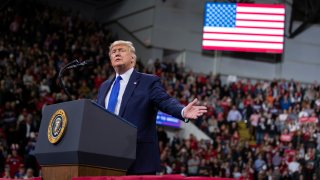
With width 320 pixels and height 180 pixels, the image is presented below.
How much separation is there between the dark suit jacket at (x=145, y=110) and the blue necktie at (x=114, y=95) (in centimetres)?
6

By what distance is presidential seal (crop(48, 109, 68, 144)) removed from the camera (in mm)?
3111

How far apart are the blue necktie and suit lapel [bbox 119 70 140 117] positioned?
0.06 m

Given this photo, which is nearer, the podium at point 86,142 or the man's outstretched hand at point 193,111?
the podium at point 86,142

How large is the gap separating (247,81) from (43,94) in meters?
10.4

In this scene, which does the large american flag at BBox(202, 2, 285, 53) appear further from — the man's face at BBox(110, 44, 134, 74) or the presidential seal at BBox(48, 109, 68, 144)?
A: the presidential seal at BBox(48, 109, 68, 144)

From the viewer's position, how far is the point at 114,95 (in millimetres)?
3594

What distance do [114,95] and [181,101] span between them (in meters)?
14.3

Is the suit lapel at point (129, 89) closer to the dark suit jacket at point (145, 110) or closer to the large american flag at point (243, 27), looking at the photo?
the dark suit jacket at point (145, 110)

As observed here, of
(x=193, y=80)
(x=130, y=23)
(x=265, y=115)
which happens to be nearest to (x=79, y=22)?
(x=130, y=23)

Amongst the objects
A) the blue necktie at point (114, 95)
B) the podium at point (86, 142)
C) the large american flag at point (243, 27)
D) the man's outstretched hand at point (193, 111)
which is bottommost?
the podium at point (86, 142)

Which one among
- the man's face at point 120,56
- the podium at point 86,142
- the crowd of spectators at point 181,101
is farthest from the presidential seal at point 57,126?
the crowd of spectators at point 181,101

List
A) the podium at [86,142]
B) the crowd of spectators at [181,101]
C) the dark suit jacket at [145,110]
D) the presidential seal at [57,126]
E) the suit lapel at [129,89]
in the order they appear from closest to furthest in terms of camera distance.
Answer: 1. the podium at [86,142]
2. the presidential seal at [57,126]
3. the dark suit jacket at [145,110]
4. the suit lapel at [129,89]
5. the crowd of spectators at [181,101]

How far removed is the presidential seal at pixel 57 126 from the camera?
10.2 ft

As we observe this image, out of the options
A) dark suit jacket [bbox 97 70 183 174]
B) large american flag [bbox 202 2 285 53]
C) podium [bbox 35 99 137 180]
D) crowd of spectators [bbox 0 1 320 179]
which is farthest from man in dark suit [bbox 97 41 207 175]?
large american flag [bbox 202 2 285 53]
